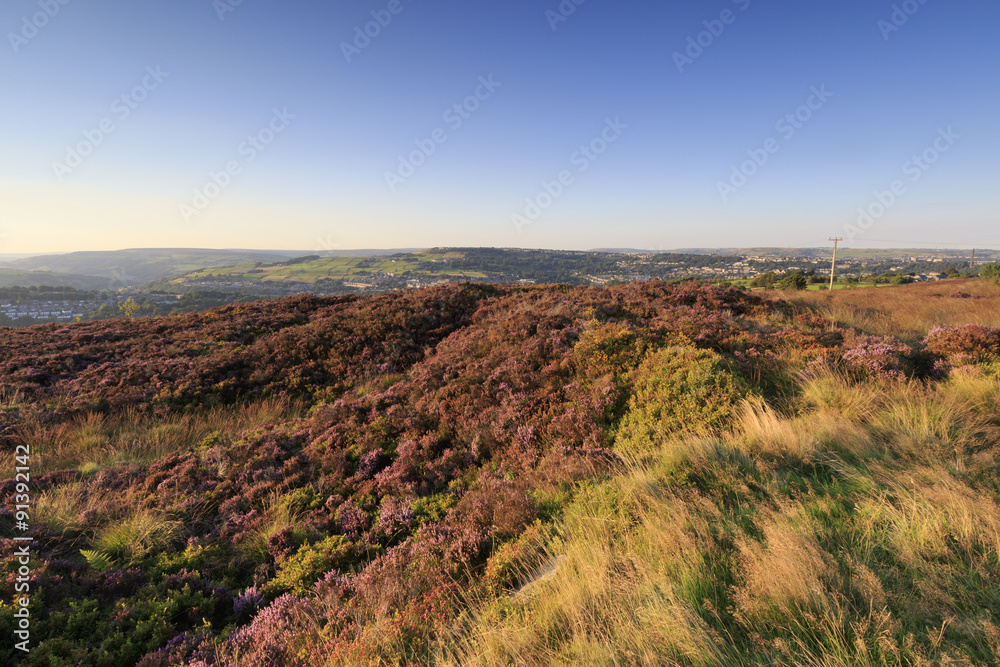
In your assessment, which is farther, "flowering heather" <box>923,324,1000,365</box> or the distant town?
the distant town

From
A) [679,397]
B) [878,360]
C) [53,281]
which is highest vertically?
[53,281]

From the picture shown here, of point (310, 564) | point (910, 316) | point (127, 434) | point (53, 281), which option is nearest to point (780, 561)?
point (310, 564)

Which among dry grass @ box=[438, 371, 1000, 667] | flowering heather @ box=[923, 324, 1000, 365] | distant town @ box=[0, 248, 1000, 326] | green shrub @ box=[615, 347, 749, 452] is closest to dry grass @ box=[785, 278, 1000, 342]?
flowering heather @ box=[923, 324, 1000, 365]

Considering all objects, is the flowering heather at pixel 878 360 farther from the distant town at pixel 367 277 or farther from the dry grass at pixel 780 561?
the distant town at pixel 367 277

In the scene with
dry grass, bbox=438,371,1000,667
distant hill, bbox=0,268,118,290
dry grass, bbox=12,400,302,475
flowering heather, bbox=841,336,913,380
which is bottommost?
dry grass, bbox=12,400,302,475

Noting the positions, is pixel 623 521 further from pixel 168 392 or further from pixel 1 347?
pixel 1 347

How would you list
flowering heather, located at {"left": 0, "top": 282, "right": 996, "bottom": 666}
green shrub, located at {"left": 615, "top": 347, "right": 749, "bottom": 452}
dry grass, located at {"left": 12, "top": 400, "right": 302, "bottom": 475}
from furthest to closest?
dry grass, located at {"left": 12, "top": 400, "right": 302, "bottom": 475}, green shrub, located at {"left": 615, "top": 347, "right": 749, "bottom": 452}, flowering heather, located at {"left": 0, "top": 282, "right": 996, "bottom": 666}

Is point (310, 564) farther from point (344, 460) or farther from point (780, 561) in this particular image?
point (780, 561)

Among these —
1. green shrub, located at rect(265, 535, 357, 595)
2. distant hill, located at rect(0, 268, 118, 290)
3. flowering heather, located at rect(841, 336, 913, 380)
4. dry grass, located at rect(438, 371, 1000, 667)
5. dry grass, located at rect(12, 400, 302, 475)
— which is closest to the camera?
dry grass, located at rect(438, 371, 1000, 667)

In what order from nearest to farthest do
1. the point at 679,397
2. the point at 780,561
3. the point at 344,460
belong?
the point at 780,561 < the point at 679,397 < the point at 344,460

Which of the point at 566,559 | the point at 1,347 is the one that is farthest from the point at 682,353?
the point at 1,347

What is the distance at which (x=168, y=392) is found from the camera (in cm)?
1089

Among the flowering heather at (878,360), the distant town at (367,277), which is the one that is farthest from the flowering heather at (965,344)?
the distant town at (367,277)

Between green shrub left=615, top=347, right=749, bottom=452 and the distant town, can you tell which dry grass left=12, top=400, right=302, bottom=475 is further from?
the distant town
